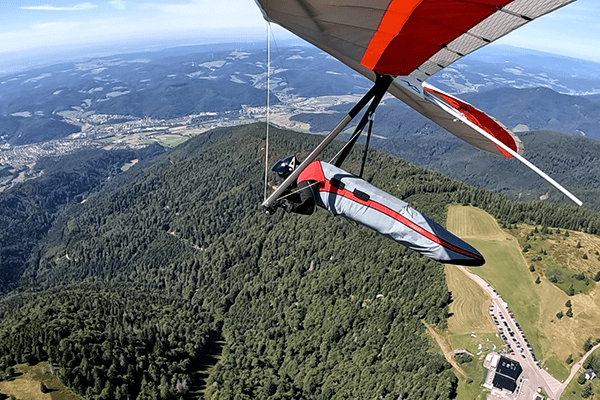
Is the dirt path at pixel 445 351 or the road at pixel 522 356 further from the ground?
the road at pixel 522 356

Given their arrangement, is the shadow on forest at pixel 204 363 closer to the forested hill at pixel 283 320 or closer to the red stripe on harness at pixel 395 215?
the forested hill at pixel 283 320

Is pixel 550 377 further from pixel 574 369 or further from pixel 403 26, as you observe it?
pixel 403 26

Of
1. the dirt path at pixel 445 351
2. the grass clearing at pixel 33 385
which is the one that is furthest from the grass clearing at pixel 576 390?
the grass clearing at pixel 33 385

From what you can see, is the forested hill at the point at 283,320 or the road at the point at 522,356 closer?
the road at the point at 522,356

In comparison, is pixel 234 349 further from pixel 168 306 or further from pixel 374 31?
pixel 374 31

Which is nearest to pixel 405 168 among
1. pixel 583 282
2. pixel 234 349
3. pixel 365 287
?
pixel 365 287

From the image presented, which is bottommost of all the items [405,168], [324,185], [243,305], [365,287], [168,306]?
[243,305]

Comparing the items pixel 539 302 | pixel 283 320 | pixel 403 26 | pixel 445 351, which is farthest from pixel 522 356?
pixel 283 320
